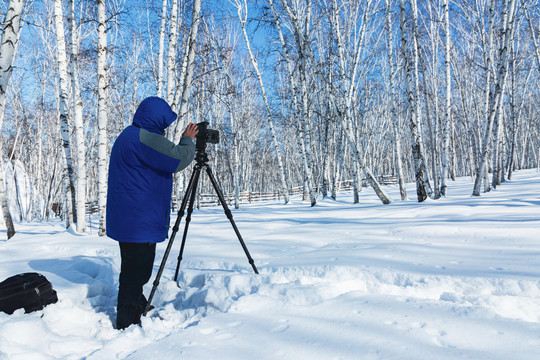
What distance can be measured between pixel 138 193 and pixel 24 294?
1138 mm

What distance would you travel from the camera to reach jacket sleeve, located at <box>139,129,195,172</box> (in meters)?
2.06

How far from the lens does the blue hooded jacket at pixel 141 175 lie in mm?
2062

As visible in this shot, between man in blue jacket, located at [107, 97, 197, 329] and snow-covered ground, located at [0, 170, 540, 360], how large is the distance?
28 cm

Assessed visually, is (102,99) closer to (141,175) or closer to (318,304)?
(141,175)

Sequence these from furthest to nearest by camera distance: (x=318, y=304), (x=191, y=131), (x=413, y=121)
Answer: (x=413, y=121), (x=191, y=131), (x=318, y=304)

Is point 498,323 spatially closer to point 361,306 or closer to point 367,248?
point 361,306

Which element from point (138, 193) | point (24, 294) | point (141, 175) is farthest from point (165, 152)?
point (24, 294)

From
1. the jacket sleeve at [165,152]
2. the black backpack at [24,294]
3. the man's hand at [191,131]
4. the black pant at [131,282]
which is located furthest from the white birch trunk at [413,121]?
the black backpack at [24,294]

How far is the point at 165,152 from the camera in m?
2.07

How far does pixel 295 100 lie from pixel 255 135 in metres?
18.7

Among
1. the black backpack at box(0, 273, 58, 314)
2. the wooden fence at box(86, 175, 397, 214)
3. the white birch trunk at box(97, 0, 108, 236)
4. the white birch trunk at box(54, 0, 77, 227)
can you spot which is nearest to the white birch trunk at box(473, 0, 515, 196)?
the white birch trunk at box(97, 0, 108, 236)

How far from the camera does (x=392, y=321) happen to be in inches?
64.6

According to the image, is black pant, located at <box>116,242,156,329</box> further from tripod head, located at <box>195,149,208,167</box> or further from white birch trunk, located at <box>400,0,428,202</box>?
white birch trunk, located at <box>400,0,428,202</box>

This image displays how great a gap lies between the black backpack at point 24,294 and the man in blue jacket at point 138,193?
2.07 ft
